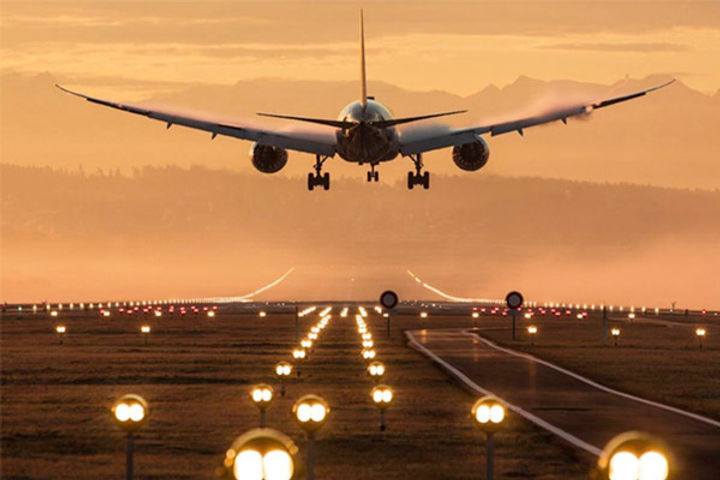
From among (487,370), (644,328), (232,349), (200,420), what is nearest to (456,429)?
(200,420)


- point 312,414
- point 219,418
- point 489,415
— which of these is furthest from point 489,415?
point 219,418

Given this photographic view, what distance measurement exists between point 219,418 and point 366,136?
27379 mm

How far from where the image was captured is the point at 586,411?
5419 centimetres

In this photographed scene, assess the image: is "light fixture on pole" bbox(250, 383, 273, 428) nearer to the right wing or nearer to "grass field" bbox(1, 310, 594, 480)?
"grass field" bbox(1, 310, 594, 480)

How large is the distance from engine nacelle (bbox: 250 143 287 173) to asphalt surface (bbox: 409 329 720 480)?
14866 mm

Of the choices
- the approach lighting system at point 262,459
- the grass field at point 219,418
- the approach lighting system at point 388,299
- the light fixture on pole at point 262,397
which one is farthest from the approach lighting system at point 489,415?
the approach lighting system at point 388,299

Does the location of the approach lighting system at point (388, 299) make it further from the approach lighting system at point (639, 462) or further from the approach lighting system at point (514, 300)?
the approach lighting system at point (639, 462)

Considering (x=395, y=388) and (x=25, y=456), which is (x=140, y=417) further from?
(x=395, y=388)

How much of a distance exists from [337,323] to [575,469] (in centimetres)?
13246

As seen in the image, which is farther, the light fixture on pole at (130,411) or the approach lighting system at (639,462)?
the light fixture on pole at (130,411)

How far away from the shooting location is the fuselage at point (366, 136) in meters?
76.4

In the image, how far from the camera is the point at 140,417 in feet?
89.0

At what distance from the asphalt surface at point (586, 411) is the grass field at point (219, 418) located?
1.67 m

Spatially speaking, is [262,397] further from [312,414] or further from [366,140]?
[366,140]
